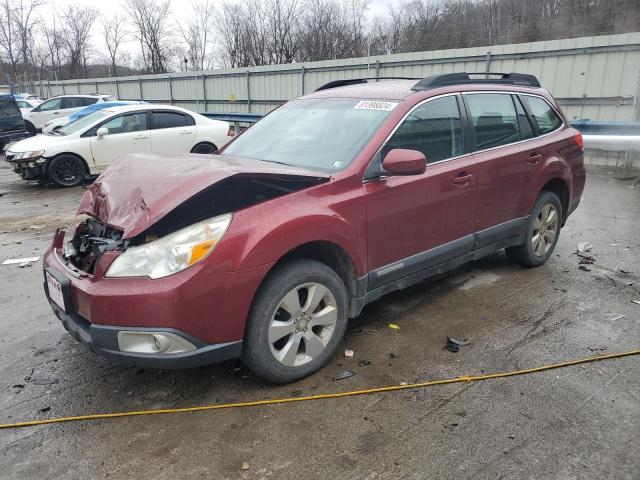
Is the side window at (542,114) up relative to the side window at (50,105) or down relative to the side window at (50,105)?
up

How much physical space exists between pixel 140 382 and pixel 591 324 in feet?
10.7

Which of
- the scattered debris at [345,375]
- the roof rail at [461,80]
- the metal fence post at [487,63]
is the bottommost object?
the scattered debris at [345,375]

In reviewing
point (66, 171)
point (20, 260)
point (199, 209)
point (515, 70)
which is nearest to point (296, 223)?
point (199, 209)

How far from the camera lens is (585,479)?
2.29 metres

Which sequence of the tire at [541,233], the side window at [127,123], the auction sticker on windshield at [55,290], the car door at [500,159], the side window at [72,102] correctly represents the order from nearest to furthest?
the auction sticker on windshield at [55,290] < the car door at [500,159] < the tire at [541,233] < the side window at [127,123] < the side window at [72,102]

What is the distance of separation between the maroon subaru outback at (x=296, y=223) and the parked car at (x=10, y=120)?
1470cm

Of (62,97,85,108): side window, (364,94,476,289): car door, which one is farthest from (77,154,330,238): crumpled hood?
(62,97,85,108): side window

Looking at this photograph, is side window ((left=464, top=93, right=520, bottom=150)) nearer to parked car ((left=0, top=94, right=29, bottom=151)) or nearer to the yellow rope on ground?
the yellow rope on ground

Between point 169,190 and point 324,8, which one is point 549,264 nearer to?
point 169,190

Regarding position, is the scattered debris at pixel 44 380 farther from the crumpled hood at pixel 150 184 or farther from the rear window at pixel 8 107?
the rear window at pixel 8 107

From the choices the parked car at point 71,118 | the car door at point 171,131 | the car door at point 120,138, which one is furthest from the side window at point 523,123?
the parked car at point 71,118

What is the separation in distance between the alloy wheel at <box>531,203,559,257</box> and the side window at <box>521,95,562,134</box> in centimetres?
77

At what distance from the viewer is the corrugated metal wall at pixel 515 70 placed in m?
10.9

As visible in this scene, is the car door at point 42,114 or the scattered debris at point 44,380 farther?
the car door at point 42,114
